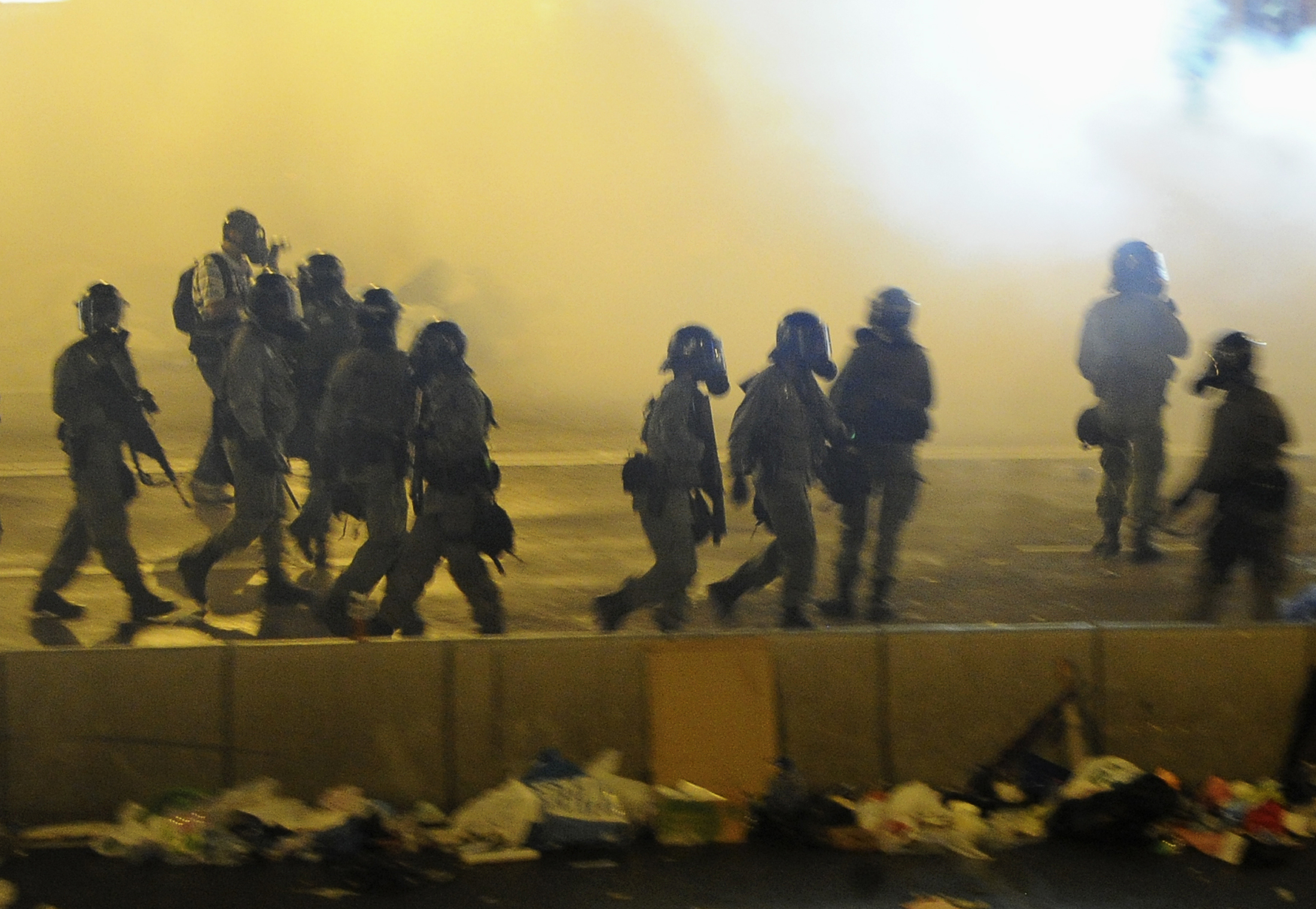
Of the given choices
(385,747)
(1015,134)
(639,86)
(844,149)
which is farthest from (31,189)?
(385,747)

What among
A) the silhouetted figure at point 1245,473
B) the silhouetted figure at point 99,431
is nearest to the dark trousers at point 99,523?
the silhouetted figure at point 99,431

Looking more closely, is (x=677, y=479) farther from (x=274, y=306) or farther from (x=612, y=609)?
(x=274, y=306)

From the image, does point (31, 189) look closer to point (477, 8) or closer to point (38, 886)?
point (477, 8)

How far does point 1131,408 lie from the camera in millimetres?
7332

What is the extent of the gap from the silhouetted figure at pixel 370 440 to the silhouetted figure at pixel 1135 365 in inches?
153

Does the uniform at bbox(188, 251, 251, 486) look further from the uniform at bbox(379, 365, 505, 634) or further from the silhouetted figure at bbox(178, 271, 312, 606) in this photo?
the uniform at bbox(379, 365, 505, 634)

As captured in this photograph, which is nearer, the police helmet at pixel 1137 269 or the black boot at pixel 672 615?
the black boot at pixel 672 615

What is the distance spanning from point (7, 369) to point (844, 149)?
30.1 feet

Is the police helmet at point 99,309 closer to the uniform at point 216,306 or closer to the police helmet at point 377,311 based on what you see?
the uniform at point 216,306

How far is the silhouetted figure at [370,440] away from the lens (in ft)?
19.3

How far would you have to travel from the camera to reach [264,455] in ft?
20.6

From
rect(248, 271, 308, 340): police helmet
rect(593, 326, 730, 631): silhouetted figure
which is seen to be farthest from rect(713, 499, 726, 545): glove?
rect(248, 271, 308, 340): police helmet

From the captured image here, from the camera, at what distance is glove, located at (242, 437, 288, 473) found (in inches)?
246

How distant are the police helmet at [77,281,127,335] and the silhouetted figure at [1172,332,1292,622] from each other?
4.98 m
